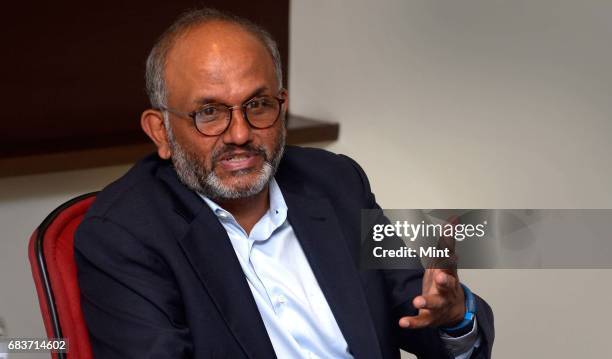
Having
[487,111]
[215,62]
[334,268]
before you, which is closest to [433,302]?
[334,268]

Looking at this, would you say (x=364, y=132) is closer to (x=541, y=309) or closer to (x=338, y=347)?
(x=541, y=309)

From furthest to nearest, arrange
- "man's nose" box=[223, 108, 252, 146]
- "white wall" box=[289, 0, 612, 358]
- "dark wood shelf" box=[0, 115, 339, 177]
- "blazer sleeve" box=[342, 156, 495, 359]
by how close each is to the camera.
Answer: "white wall" box=[289, 0, 612, 358], "dark wood shelf" box=[0, 115, 339, 177], "blazer sleeve" box=[342, 156, 495, 359], "man's nose" box=[223, 108, 252, 146]

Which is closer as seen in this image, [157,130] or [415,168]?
[157,130]

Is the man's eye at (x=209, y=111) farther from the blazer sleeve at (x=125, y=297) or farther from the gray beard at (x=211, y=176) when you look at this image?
the blazer sleeve at (x=125, y=297)

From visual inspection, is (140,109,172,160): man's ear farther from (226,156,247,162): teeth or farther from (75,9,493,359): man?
(226,156,247,162): teeth

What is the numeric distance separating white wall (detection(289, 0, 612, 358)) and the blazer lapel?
1268mm

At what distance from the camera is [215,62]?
1.71 metres

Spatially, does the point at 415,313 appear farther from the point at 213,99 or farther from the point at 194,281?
the point at 213,99

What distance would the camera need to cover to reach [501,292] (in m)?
3.19

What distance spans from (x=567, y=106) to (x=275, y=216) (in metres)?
1.48

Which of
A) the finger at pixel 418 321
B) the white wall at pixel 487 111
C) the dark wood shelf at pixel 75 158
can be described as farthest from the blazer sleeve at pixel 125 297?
the white wall at pixel 487 111

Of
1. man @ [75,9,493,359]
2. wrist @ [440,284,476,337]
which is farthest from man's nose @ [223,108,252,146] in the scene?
A: wrist @ [440,284,476,337]

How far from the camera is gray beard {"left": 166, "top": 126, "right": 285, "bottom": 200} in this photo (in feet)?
5.74

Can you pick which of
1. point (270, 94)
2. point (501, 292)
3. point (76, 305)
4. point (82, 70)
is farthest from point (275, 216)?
point (501, 292)
